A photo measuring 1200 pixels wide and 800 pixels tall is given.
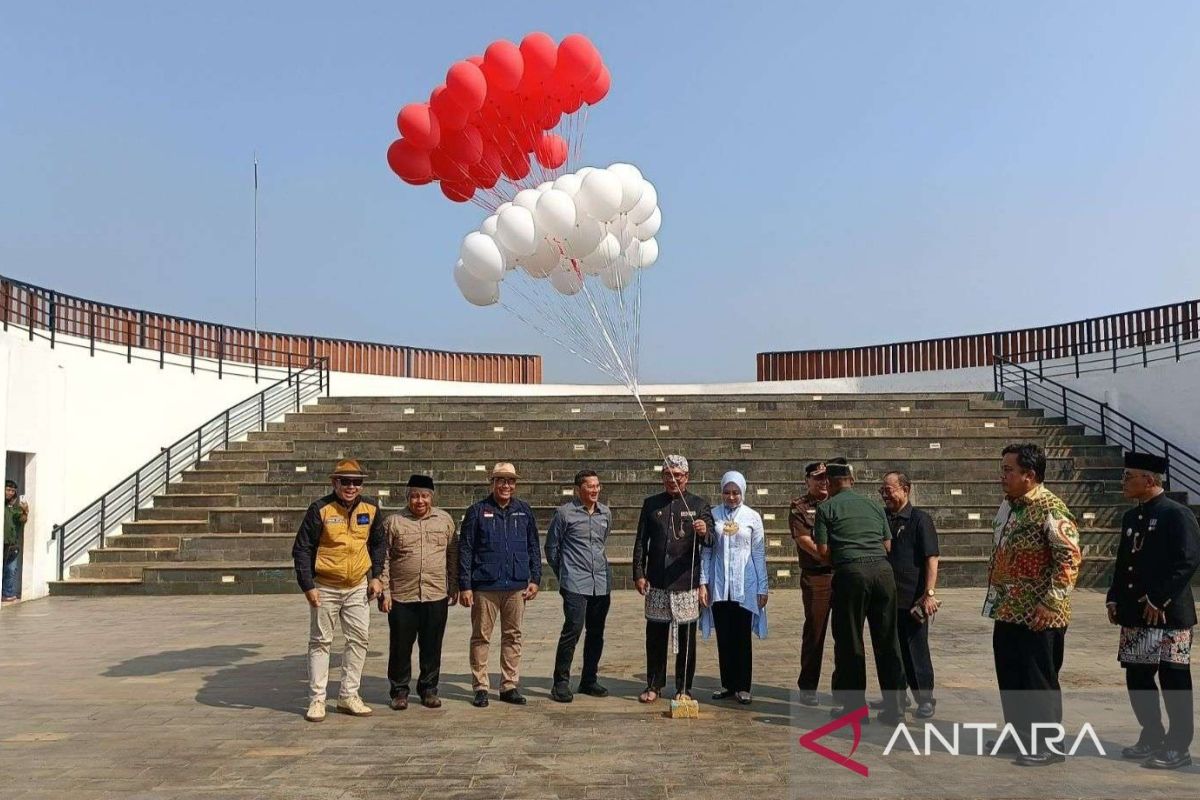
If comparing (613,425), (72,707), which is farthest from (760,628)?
(613,425)

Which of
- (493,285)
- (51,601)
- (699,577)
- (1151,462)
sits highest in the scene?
(493,285)

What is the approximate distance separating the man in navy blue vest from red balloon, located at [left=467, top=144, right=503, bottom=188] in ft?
21.0

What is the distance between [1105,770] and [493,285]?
8.34 metres

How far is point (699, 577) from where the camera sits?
256 inches

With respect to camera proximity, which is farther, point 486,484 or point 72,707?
point 486,484

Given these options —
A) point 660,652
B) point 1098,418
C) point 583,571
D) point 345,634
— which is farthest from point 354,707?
point 1098,418

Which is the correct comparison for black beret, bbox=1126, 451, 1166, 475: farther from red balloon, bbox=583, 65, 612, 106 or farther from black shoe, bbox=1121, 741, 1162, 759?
red balloon, bbox=583, 65, 612, 106

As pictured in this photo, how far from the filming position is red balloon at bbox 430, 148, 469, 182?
11.9 meters

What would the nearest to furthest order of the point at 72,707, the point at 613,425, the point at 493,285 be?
the point at 72,707 → the point at 493,285 → the point at 613,425

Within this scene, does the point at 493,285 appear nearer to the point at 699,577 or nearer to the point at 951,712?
the point at 699,577

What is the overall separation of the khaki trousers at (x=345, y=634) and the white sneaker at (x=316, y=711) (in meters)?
0.03

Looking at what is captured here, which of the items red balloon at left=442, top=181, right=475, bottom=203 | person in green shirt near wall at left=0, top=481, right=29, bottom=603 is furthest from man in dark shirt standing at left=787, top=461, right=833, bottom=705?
person in green shirt near wall at left=0, top=481, right=29, bottom=603

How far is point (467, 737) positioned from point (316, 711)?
1.03 m

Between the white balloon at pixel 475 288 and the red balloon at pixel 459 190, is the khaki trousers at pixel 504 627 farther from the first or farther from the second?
the red balloon at pixel 459 190
